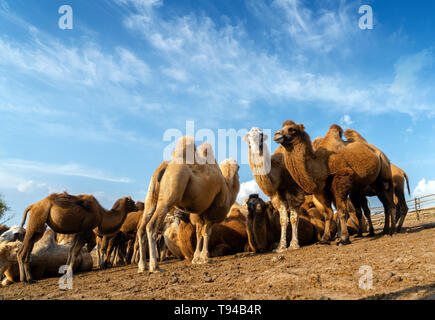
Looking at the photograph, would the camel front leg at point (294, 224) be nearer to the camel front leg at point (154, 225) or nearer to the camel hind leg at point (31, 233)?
the camel front leg at point (154, 225)

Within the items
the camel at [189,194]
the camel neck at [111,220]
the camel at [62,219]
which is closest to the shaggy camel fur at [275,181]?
the camel at [189,194]

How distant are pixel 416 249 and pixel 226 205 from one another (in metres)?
4.32

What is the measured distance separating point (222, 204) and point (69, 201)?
4.27 meters

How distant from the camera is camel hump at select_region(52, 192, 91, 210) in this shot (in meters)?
8.20

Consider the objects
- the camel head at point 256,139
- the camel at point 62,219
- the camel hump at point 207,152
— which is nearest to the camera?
the camel at point 62,219

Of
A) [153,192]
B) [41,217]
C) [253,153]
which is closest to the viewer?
[153,192]

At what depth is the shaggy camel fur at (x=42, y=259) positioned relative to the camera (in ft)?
24.2

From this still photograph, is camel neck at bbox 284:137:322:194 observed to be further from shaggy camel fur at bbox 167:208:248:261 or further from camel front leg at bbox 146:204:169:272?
camel front leg at bbox 146:204:169:272

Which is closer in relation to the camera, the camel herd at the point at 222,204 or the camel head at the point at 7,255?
the camel herd at the point at 222,204

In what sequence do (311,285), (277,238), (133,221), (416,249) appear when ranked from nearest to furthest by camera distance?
1. (311,285)
2. (416,249)
3. (277,238)
4. (133,221)

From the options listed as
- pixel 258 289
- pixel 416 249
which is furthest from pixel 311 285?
pixel 416 249

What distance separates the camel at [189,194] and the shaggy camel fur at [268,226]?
1071 millimetres

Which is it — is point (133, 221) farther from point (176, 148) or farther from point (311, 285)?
point (311, 285)
